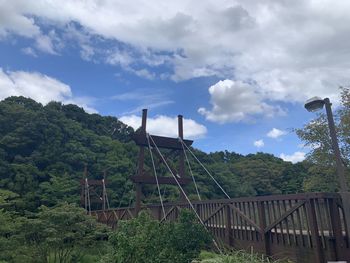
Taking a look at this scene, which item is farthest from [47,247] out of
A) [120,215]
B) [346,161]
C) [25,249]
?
[346,161]

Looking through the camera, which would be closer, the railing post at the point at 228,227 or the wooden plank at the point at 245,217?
the wooden plank at the point at 245,217

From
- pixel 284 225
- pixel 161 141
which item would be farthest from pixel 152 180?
pixel 284 225

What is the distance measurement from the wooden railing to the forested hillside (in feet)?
52.8

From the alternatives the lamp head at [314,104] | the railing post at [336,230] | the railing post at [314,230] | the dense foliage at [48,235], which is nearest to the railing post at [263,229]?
the railing post at [314,230]

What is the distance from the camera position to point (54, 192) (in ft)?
80.4

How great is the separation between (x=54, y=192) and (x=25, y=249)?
12.6 metres

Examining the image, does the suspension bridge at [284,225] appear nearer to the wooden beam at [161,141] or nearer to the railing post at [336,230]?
the railing post at [336,230]

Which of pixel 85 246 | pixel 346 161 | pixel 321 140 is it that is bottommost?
pixel 85 246

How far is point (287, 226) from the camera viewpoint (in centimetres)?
489

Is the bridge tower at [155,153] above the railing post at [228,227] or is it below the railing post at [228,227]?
above

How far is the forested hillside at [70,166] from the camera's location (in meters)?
24.6

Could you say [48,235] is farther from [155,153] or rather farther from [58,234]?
[155,153]


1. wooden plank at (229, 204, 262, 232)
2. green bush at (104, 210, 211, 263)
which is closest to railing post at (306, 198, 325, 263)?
wooden plank at (229, 204, 262, 232)

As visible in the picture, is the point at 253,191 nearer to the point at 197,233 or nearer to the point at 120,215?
the point at 120,215
